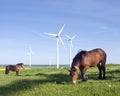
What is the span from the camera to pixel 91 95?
57.3ft

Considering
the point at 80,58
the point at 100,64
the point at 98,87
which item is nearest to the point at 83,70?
the point at 80,58

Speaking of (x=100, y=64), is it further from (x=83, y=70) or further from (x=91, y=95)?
(x=91, y=95)

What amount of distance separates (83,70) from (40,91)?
13.7ft

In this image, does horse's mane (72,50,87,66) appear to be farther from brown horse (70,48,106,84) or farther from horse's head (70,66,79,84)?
horse's head (70,66,79,84)

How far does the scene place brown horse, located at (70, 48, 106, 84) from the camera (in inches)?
844

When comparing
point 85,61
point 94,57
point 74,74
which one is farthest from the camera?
point 94,57

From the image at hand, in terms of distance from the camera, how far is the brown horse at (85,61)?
21.4 meters

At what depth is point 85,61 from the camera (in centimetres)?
2269

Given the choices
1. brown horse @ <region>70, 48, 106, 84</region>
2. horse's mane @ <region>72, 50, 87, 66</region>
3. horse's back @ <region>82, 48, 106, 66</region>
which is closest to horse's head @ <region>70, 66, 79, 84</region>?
brown horse @ <region>70, 48, 106, 84</region>

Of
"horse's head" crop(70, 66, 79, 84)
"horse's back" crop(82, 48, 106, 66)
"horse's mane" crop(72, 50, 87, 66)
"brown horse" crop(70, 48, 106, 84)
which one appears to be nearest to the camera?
"horse's head" crop(70, 66, 79, 84)

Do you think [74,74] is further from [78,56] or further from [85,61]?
[78,56]

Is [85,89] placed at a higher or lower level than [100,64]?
lower

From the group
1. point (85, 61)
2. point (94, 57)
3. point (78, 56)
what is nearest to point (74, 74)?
point (85, 61)

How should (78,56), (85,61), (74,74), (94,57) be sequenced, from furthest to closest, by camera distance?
(94,57), (78,56), (85,61), (74,74)
